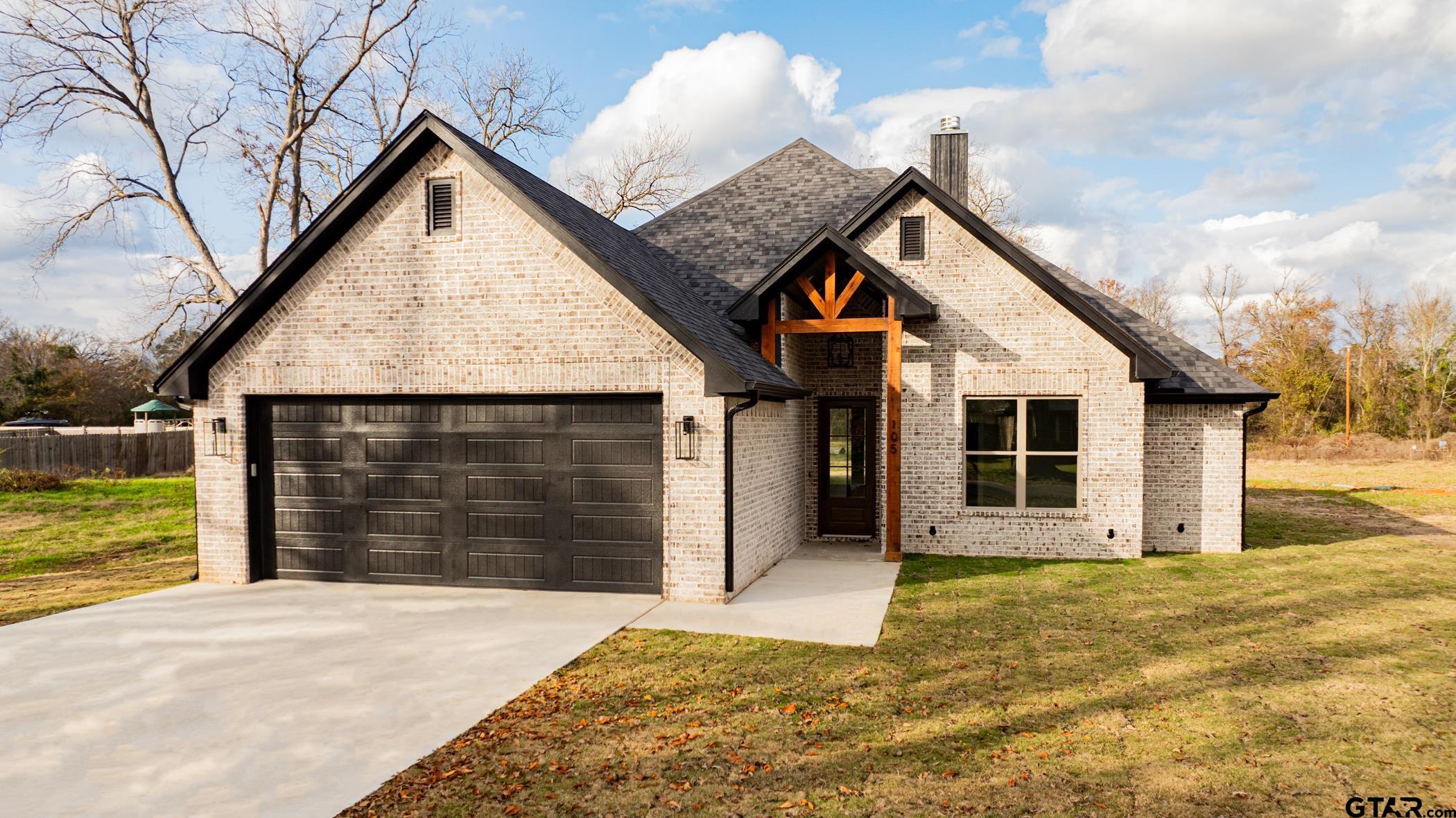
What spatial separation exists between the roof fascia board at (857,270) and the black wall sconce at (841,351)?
2.18 metres

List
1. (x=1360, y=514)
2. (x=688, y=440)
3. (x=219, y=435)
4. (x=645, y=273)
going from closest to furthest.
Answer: (x=688, y=440), (x=219, y=435), (x=645, y=273), (x=1360, y=514)

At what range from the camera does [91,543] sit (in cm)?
1448

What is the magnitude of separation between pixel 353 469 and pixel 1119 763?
9546 millimetres

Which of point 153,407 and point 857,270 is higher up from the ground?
point 857,270

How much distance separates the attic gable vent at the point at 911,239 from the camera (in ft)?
42.1

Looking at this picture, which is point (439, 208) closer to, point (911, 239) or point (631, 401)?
point (631, 401)

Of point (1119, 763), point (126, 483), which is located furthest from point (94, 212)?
point (1119, 763)

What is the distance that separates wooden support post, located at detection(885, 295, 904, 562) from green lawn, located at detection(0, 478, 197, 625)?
10385 millimetres

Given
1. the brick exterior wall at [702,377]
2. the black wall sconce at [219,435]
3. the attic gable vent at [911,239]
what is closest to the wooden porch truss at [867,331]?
the brick exterior wall at [702,377]

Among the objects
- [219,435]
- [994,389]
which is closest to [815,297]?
[994,389]

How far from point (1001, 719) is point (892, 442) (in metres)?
6.62

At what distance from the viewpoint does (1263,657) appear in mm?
7301

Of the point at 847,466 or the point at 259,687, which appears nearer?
the point at 259,687

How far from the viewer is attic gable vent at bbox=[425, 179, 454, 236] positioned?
32.9ft
